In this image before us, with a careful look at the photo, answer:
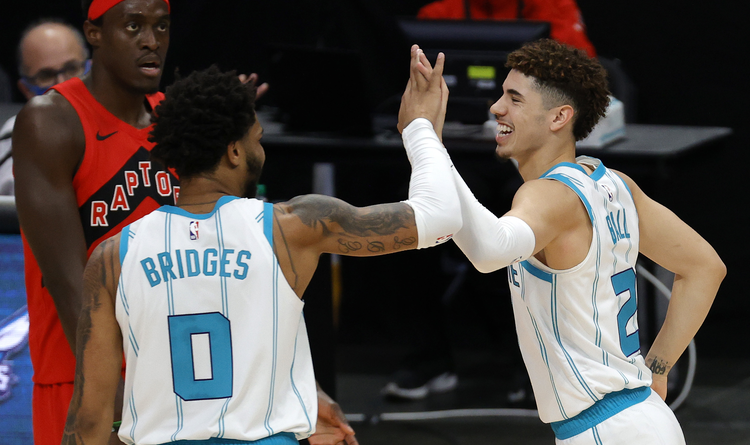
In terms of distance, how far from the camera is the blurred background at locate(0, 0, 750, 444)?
460 cm

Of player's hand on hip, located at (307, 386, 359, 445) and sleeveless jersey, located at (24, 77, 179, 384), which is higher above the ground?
sleeveless jersey, located at (24, 77, 179, 384)

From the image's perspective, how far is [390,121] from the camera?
16.9 ft

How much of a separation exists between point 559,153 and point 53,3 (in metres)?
5.55

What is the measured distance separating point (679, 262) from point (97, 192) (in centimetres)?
156

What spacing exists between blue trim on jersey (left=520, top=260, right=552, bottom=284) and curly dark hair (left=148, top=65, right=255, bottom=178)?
79 centimetres

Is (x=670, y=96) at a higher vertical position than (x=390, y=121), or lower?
higher

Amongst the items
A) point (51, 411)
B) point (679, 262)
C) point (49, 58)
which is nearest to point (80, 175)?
point (51, 411)

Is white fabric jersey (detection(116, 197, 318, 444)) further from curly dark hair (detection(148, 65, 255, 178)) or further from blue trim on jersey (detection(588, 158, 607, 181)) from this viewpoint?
blue trim on jersey (detection(588, 158, 607, 181))

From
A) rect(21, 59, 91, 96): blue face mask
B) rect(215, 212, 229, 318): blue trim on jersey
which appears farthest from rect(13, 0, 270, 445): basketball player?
rect(21, 59, 91, 96): blue face mask

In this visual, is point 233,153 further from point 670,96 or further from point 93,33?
point 670,96

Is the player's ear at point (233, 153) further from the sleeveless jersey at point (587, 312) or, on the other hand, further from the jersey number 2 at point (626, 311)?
the jersey number 2 at point (626, 311)

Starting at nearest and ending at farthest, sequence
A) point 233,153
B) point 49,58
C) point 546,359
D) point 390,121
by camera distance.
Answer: point 233,153, point 546,359, point 49,58, point 390,121

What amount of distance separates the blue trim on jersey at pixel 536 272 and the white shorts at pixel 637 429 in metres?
0.37

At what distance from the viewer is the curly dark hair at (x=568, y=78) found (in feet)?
7.46
